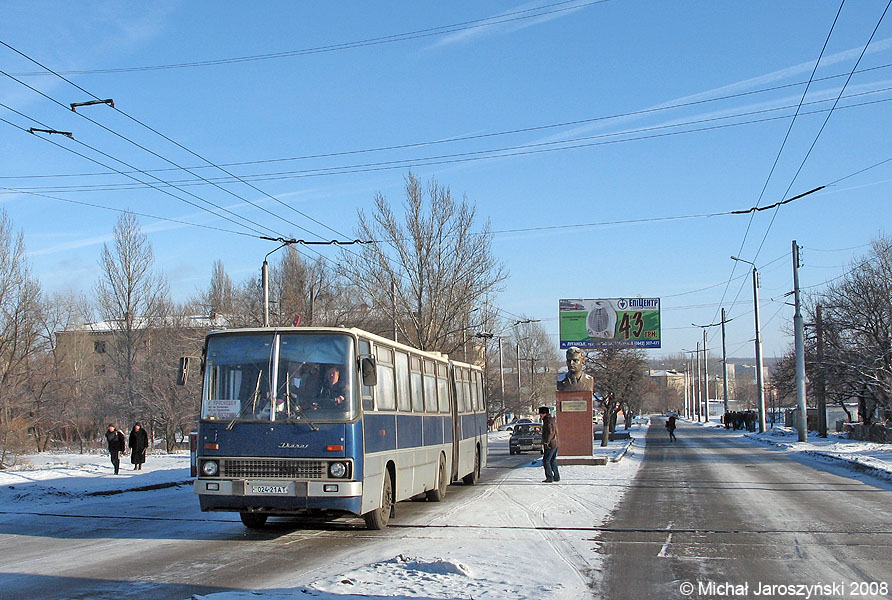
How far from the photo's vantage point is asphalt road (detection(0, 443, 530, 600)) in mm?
8367

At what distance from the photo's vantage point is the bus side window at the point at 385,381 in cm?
1291

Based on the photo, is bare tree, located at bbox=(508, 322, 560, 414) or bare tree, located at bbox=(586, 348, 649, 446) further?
bare tree, located at bbox=(508, 322, 560, 414)

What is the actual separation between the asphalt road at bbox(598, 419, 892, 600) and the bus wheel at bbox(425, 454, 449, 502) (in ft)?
11.8

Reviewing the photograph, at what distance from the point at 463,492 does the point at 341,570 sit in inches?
401

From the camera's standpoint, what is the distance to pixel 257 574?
353 inches

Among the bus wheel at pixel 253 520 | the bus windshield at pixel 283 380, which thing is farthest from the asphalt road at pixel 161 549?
the bus windshield at pixel 283 380

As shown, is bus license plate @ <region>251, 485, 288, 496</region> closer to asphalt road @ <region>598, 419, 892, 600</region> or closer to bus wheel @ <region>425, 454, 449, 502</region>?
asphalt road @ <region>598, 419, 892, 600</region>

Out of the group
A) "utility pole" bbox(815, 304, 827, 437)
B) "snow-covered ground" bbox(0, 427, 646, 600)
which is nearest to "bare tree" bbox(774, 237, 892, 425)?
"utility pole" bbox(815, 304, 827, 437)

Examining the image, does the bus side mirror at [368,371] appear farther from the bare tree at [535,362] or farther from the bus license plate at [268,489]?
the bare tree at [535,362]

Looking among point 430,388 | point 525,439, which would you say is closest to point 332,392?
point 430,388

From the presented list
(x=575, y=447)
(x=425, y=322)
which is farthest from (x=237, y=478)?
(x=425, y=322)

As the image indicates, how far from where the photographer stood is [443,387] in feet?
59.3

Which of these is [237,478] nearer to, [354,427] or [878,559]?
[354,427]

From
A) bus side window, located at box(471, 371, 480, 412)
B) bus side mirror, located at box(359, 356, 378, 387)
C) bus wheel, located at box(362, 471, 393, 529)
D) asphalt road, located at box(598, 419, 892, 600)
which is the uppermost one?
bus side mirror, located at box(359, 356, 378, 387)
